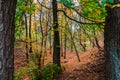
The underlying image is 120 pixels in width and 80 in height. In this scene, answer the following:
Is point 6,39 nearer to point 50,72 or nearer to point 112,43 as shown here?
point 112,43

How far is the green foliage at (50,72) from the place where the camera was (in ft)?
32.9

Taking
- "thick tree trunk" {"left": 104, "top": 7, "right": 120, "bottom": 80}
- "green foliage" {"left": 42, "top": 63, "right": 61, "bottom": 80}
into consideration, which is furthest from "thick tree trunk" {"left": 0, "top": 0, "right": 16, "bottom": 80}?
"green foliage" {"left": 42, "top": 63, "right": 61, "bottom": 80}

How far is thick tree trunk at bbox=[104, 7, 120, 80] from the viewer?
6.76 meters

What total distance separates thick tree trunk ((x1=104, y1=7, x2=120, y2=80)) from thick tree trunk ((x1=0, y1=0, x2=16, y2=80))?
4.12m

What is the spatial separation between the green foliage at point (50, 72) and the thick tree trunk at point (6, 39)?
6.75 meters

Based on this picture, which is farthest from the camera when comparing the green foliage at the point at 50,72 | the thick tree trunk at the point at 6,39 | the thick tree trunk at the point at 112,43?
the green foliage at the point at 50,72

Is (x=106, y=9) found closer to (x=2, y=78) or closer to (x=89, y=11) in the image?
(x=89, y=11)

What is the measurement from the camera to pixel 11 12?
3311mm

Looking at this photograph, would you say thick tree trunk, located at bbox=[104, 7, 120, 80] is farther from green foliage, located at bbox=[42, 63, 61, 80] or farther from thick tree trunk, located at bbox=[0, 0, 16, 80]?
thick tree trunk, located at bbox=[0, 0, 16, 80]

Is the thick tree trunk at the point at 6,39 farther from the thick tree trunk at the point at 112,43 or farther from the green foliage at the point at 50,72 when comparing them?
the green foliage at the point at 50,72

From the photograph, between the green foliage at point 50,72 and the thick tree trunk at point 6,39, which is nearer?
the thick tree trunk at point 6,39

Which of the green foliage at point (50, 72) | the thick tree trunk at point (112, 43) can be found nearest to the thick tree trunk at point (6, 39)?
the thick tree trunk at point (112, 43)

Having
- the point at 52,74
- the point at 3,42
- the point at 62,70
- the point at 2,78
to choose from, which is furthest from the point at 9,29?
the point at 62,70

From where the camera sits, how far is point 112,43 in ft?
22.8
